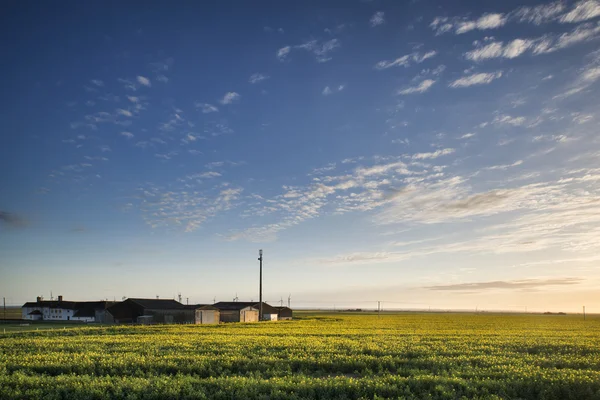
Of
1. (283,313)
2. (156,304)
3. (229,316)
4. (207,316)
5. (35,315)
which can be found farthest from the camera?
(283,313)

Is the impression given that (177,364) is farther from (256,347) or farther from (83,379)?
(256,347)

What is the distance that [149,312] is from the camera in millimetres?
79875

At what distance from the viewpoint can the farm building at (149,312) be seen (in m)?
78.9

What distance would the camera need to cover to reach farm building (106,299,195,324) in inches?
3108

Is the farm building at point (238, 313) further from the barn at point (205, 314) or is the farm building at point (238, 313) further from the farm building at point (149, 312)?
the farm building at point (149, 312)

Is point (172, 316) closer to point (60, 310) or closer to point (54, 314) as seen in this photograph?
point (60, 310)

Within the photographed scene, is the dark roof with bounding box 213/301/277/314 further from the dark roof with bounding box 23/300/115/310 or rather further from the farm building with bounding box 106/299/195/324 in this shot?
the dark roof with bounding box 23/300/115/310

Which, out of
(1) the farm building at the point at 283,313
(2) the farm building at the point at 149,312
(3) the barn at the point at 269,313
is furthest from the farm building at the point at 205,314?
(1) the farm building at the point at 283,313

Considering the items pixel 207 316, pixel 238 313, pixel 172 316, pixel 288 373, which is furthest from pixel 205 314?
pixel 288 373

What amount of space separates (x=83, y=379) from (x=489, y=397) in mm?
18104

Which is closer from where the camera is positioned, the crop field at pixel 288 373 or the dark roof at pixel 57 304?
the crop field at pixel 288 373

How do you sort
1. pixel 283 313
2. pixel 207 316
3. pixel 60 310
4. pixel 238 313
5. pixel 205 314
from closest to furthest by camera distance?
pixel 205 314 → pixel 207 316 → pixel 238 313 → pixel 60 310 → pixel 283 313

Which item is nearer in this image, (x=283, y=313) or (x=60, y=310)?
(x=60, y=310)

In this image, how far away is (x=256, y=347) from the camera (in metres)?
31.6
